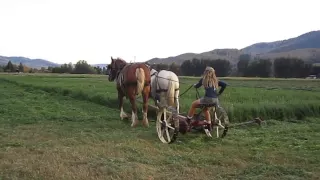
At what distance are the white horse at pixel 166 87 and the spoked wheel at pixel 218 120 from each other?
1622mm

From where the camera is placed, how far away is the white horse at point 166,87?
1148cm

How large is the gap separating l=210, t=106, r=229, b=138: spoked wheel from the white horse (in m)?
1.62

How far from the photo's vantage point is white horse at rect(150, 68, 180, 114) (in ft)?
37.7

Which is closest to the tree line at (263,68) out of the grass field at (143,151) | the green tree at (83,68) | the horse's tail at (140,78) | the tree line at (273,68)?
the tree line at (273,68)

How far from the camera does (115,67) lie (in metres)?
14.2

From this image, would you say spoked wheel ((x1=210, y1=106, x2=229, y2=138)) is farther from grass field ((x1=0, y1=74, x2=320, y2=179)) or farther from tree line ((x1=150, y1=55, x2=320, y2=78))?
tree line ((x1=150, y1=55, x2=320, y2=78))

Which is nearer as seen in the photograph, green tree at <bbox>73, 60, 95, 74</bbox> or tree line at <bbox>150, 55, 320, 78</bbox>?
tree line at <bbox>150, 55, 320, 78</bbox>

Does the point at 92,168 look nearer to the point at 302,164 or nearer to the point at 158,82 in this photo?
the point at 302,164

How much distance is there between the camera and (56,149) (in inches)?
310

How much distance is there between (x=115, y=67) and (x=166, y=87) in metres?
3.13

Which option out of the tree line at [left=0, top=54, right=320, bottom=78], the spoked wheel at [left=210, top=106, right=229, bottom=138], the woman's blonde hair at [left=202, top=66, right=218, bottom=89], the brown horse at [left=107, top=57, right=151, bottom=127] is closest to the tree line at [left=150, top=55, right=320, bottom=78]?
the tree line at [left=0, top=54, right=320, bottom=78]

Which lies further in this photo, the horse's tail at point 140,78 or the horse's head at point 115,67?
the horse's head at point 115,67

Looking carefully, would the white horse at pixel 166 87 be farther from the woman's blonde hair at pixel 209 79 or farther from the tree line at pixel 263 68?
the tree line at pixel 263 68

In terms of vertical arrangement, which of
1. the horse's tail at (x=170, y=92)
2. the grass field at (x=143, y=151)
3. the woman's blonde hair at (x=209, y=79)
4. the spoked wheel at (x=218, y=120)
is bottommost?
the grass field at (x=143, y=151)
